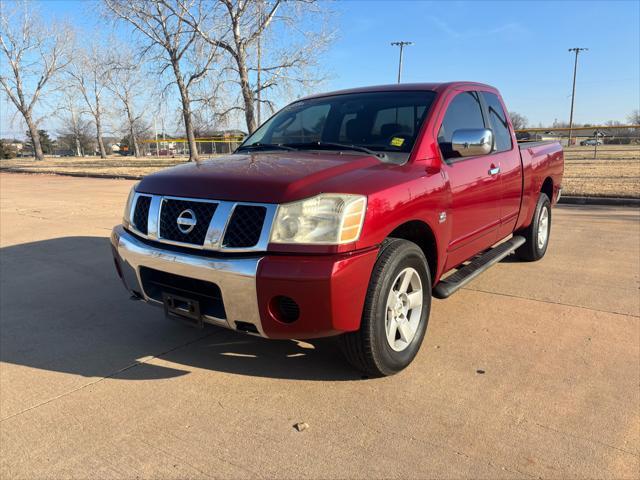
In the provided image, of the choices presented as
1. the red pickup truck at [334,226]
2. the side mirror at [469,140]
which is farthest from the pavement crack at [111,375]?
the side mirror at [469,140]

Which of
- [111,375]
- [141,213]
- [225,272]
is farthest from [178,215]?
[111,375]

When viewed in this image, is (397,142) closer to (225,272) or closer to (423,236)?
(423,236)

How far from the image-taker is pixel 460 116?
397 cm

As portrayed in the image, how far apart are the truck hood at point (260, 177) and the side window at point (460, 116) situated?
84cm

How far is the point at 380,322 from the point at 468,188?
4.95 feet

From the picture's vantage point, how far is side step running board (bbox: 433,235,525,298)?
3330 millimetres

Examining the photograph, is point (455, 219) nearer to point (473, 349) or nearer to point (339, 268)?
point (473, 349)

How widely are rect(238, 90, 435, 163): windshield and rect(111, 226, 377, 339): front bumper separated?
1.01 m

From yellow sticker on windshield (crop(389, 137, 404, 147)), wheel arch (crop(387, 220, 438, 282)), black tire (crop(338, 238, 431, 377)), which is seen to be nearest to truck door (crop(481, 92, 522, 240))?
yellow sticker on windshield (crop(389, 137, 404, 147))

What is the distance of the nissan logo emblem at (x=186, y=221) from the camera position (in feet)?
8.91

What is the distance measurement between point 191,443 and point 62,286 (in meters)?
3.17

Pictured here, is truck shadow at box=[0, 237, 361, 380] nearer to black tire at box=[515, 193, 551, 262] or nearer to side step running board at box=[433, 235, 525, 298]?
side step running board at box=[433, 235, 525, 298]

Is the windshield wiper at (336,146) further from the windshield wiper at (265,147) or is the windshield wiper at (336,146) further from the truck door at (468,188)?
the truck door at (468,188)

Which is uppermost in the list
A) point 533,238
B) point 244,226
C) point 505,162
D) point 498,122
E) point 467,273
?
point 498,122
